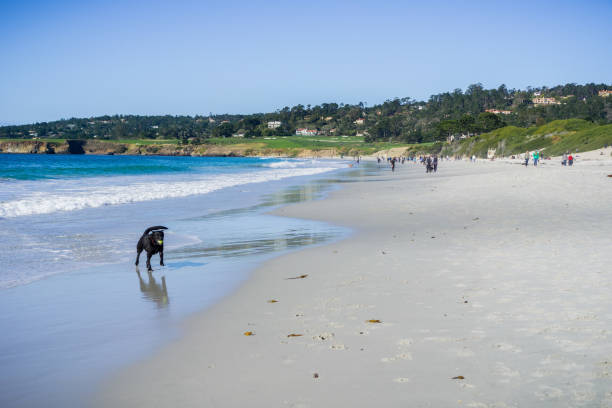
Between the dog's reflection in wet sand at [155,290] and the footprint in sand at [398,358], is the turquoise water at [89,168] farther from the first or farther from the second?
the footprint in sand at [398,358]

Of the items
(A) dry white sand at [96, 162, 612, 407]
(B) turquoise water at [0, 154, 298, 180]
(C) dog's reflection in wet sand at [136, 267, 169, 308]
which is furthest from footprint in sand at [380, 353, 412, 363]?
(B) turquoise water at [0, 154, 298, 180]

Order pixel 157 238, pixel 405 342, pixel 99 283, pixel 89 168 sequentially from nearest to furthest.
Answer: pixel 405 342 < pixel 99 283 < pixel 157 238 < pixel 89 168

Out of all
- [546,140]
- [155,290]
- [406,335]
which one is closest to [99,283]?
[155,290]

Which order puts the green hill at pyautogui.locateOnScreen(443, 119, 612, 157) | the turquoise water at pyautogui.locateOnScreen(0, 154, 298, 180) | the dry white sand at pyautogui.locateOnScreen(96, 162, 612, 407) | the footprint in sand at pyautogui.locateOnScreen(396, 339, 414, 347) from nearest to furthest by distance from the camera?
the dry white sand at pyautogui.locateOnScreen(96, 162, 612, 407) → the footprint in sand at pyautogui.locateOnScreen(396, 339, 414, 347) → the turquoise water at pyautogui.locateOnScreen(0, 154, 298, 180) → the green hill at pyautogui.locateOnScreen(443, 119, 612, 157)

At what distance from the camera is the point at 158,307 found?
6.56m

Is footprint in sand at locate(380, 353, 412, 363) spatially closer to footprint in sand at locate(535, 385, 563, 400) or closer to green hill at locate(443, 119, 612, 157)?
footprint in sand at locate(535, 385, 563, 400)

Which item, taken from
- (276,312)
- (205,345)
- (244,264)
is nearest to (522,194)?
(244,264)

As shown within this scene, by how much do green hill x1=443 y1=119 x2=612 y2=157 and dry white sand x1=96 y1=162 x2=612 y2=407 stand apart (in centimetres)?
5944

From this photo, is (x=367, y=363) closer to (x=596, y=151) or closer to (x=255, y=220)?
(x=255, y=220)

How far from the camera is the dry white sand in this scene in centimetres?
382

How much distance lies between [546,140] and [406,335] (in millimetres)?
81416

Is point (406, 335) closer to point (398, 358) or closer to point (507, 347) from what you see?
point (398, 358)

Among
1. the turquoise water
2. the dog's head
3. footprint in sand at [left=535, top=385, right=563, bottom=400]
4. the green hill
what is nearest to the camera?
footprint in sand at [left=535, top=385, right=563, bottom=400]

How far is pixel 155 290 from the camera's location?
24.5ft
